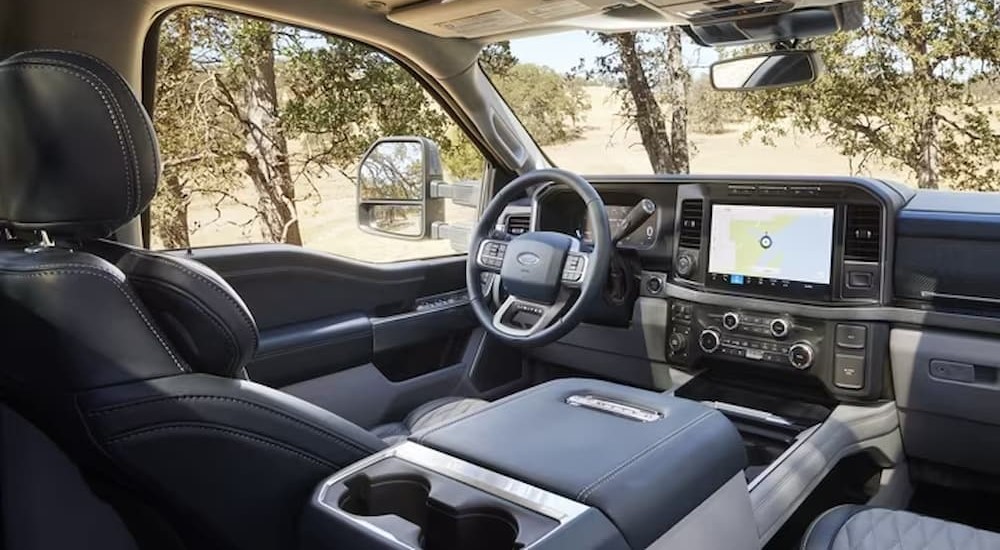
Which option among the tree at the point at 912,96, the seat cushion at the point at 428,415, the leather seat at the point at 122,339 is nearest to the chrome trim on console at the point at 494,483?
the leather seat at the point at 122,339

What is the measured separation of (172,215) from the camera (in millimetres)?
2934

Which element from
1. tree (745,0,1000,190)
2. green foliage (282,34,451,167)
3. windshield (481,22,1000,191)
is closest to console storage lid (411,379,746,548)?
green foliage (282,34,451,167)

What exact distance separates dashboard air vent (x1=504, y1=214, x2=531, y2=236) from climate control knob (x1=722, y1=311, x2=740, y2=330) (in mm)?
806

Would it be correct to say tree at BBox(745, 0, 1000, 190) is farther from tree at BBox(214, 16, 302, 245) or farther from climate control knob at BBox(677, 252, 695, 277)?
tree at BBox(214, 16, 302, 245)

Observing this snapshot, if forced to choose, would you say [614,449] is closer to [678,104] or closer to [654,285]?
[654,285]

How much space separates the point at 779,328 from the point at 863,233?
0.38m

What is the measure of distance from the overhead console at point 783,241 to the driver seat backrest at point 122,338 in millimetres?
1653

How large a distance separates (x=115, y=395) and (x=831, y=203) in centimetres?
200

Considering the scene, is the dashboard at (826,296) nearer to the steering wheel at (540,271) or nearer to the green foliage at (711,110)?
the steering wheel at (540,271)

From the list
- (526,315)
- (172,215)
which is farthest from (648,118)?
(172,215)

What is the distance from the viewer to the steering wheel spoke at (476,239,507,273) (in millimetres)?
2486

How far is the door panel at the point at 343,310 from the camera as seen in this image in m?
2.28

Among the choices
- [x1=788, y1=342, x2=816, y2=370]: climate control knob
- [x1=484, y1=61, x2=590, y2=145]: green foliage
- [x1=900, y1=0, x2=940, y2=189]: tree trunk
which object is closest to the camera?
[x1=788, y1=342, x2=816, y2=370]: climate control knob

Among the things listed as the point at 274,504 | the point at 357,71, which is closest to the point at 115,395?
the point at 274,504
